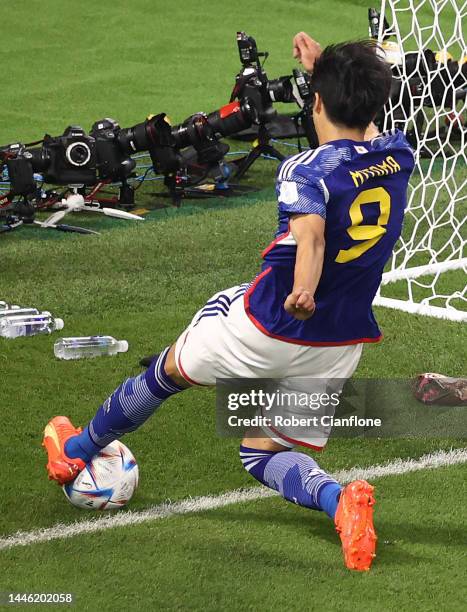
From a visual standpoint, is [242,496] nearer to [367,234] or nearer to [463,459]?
[463,459]

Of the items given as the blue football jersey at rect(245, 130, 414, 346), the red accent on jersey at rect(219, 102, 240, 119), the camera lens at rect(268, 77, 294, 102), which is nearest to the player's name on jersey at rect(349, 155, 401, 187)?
the blue football jersey at rect(245, 130, 414, 346)

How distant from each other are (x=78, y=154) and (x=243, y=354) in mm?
5577

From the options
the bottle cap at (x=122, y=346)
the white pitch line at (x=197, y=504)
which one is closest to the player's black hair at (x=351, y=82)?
the white pitch line at (x=197, y=504)

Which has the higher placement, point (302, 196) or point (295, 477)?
point (302, 196)

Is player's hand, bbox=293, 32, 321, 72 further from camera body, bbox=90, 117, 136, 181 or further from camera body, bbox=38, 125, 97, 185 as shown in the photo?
camera body, bbox=90, 117, 136, 181

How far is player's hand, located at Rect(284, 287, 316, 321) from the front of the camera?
3.43 m

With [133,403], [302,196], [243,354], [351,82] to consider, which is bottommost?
[133,403]

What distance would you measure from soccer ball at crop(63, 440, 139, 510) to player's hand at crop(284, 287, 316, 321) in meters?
1.21

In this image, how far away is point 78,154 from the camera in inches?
360

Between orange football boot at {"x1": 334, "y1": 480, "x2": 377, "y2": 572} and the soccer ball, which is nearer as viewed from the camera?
orange football boot at {"x1": 334, "y1": 480, "x2": 377, "y2": 572}

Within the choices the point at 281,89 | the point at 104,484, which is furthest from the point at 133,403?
the point at 281,89

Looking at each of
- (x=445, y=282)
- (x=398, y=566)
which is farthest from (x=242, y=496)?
(x=445, y=282)

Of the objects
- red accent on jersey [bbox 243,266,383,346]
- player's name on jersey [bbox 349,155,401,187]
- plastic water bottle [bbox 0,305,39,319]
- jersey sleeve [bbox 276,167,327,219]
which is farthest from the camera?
plastic water bottle [bbox 0,305,39,319]

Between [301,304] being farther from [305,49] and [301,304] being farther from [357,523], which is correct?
[305,49]
